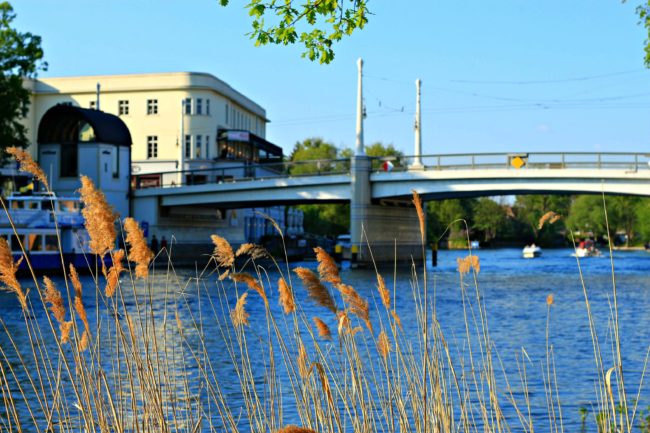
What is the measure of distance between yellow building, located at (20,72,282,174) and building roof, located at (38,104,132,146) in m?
18.6

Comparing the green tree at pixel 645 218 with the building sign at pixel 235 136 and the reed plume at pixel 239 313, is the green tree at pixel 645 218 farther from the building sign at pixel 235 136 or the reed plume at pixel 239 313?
the reed plume at pixel 239 313

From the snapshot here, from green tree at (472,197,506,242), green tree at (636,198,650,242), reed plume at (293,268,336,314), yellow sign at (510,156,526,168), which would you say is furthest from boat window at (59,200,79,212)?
green tree at (472,197,506,242)

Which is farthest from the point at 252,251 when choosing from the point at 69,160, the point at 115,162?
the point at 69,160

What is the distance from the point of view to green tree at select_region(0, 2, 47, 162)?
47.4 meters

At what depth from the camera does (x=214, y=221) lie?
223 feet

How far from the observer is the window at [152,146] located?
8019 centimetres

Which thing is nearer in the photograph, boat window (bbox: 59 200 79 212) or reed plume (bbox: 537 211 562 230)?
reed plume (bbox: 537 211 562 230)

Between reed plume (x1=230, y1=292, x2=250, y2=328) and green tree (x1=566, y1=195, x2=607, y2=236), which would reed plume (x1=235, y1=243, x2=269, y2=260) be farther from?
green tree (x1=566, y1=195, x2=607, y2=236)

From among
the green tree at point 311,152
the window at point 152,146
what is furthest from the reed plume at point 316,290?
the green tree at point 311,152

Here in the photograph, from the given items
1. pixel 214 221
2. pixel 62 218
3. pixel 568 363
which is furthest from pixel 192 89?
pixel 568 363

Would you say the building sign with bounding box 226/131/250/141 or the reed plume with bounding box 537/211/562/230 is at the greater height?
the building sign with bounding box 226/131/250/141

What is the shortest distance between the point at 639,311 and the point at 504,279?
60.6 ft

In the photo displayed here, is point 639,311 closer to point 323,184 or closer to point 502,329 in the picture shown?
point 502,329

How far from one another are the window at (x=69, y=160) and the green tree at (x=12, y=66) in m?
7.97
